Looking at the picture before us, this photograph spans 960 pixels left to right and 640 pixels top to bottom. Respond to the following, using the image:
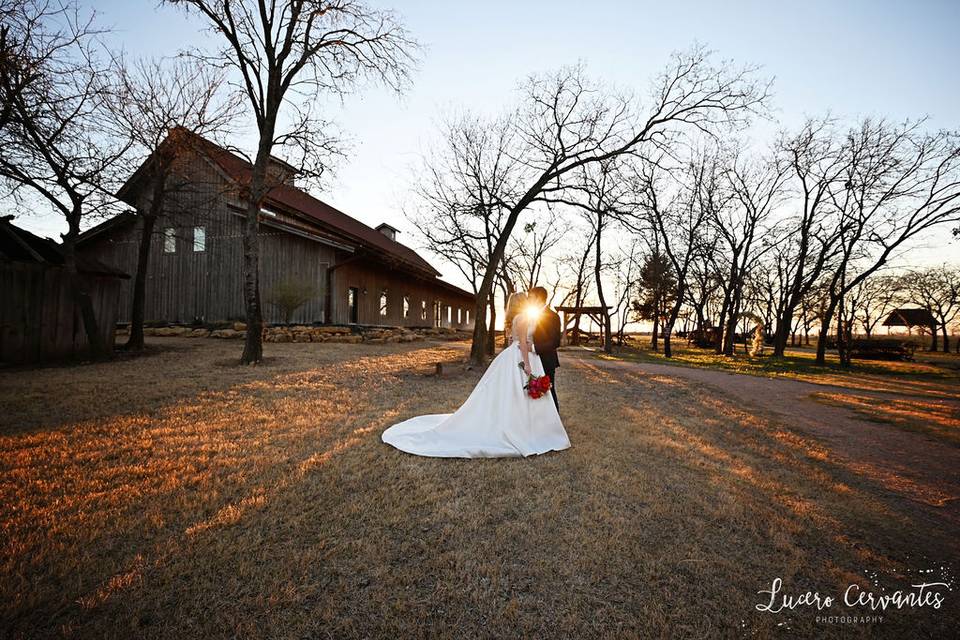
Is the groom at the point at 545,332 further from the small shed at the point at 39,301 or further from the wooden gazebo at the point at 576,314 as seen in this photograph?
the wooden gazebo at the point at 576,314

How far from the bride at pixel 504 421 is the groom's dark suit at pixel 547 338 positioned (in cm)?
25

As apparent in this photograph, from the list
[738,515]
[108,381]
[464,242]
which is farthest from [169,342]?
[738,515]

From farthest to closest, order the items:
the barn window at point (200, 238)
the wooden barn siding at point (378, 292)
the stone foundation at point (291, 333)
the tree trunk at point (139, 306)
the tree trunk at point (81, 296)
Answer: the wooden barn siding at point (378, 292)
the barn window at point (200, 238)
the stone foundation at point (291, 333)
the tree trunk at point (139, 306)
the tree trunk at point (81, 296)

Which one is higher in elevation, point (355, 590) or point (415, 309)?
point (415, 309)

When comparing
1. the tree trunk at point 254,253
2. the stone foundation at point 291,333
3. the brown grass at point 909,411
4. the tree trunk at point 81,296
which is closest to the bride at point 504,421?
the brown grass at point 909,411

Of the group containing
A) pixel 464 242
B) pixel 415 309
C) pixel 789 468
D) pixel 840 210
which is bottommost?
pixel 789 468

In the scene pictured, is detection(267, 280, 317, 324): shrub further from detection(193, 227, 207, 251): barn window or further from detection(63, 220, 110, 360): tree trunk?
detection(63, 220, 110, 360): tree trunk

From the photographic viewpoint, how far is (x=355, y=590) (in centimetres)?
232

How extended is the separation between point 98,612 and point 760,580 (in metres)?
3.95

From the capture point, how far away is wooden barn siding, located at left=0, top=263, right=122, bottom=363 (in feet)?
31.7

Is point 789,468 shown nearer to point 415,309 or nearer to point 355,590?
point 355,590

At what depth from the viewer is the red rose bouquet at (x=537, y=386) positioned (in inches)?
198

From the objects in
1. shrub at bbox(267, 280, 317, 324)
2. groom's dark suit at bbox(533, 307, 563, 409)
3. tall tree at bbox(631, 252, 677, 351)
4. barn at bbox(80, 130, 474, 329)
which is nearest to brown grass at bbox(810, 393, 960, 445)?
groom's dark suit at bbox(533, 307, 563, 409)

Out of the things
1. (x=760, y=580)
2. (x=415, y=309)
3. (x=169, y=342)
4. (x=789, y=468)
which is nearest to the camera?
(x=760, y=580)
